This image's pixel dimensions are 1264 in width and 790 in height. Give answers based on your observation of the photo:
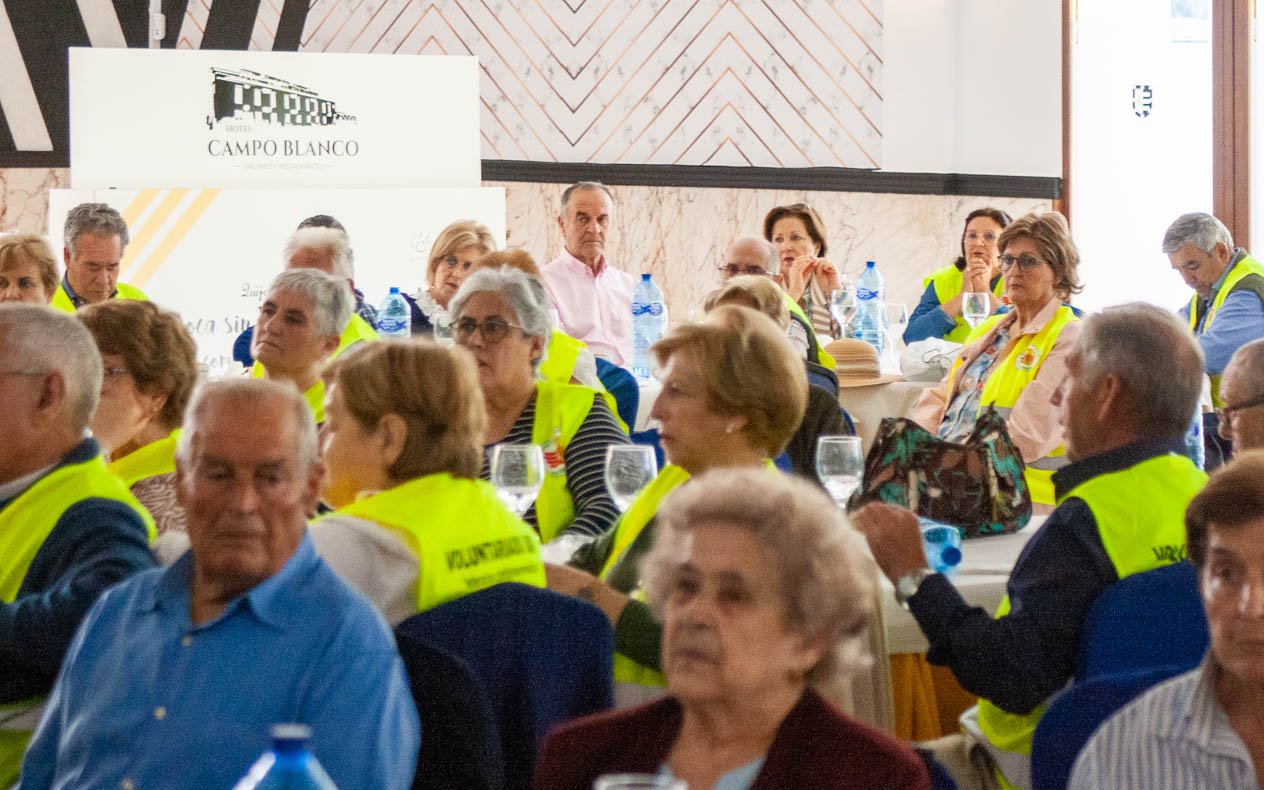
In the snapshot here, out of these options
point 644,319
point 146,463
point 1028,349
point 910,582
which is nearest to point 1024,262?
point 1028,349

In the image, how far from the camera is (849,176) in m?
9.27

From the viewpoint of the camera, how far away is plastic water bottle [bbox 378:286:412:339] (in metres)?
6.00

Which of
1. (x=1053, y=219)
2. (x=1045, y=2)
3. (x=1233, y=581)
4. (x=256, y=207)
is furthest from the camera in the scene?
(x=1045, y=2)

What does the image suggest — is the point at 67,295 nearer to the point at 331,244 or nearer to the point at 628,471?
the point at 331,244

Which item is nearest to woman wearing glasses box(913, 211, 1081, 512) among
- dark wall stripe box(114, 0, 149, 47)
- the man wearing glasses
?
the man wearing glasses

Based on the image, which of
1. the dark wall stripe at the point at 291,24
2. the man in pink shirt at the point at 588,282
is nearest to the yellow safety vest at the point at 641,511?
the man in pink shirt at the point at 588,282

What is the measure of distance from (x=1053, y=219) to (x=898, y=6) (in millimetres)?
4604

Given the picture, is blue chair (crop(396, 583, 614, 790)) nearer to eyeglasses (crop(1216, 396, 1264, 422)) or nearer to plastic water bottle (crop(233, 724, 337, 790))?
plastic water bottle (crop(233, 724, 337, 790))

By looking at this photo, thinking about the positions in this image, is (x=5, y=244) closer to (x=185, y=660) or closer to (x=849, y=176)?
(x=185, y=660)

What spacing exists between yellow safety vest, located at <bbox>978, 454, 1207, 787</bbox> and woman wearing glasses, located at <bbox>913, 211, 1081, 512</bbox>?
89.2 inches

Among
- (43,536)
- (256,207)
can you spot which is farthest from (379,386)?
(256,207)

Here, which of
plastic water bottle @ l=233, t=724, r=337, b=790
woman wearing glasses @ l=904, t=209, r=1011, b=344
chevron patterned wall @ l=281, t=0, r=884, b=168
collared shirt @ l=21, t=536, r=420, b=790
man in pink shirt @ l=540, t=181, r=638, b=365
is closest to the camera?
plastic water bottle @ l=233, t=724, r=337, b=790

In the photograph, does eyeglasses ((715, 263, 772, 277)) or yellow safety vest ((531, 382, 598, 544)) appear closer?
yellow safety vest ((531, 382, 598, 544))

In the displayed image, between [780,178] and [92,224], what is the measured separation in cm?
439
